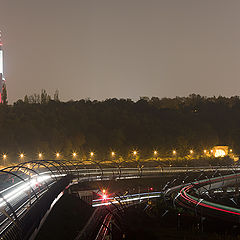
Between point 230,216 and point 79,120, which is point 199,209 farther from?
point 79,120

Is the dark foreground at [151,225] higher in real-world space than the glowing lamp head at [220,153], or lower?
higher

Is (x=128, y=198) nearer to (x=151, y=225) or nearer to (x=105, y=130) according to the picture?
(x=151, y=225)

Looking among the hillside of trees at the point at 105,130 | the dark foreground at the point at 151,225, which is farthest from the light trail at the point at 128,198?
the hillside of trees at the point at 105,130

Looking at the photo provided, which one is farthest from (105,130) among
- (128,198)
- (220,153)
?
(128,198)

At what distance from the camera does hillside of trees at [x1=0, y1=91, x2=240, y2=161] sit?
3406 inches

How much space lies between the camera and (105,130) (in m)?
103

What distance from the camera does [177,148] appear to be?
94.0 meters

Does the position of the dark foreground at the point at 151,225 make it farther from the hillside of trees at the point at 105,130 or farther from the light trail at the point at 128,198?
the hillside of trees at the point at 105,130

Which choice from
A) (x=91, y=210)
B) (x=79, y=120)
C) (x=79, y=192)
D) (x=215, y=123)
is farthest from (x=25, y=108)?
(x=91, y=210)

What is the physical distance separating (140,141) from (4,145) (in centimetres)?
3434

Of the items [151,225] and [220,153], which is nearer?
[151,225]

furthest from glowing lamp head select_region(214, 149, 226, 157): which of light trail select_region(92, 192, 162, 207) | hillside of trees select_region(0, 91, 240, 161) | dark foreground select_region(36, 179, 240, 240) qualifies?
dark foreground select_region(36, 179, 240, 240)

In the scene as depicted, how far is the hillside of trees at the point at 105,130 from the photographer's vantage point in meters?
86.5

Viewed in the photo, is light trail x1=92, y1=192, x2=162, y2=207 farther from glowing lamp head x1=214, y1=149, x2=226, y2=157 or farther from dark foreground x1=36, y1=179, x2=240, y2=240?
glowing lamp head x1=214, y1=149, x2=226, y2=157
